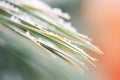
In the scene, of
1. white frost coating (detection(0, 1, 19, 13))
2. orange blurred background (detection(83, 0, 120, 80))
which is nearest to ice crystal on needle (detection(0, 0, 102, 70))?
white frost coating (detection(0, 1, 19, 13))

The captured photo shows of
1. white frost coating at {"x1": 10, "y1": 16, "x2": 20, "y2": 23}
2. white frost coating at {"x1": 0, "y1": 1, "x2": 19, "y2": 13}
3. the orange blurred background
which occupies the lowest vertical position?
white frost coating at {"x1": 10, "y1": 16, "x2": 20, "y2": 23}

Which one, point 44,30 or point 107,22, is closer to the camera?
point 44,30

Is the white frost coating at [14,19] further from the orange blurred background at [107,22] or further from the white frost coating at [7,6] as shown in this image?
the orange blurred background at [107,22]

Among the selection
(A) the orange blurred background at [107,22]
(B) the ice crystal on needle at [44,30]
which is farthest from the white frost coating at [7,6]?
(A) the orange blurred background at [107,22]

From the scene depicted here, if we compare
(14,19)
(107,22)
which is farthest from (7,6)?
(107,22)

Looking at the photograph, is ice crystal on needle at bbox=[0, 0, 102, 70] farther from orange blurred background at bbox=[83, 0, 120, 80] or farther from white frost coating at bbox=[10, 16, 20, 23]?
orange blurred background at bbox=[83, 0, 120, 80]

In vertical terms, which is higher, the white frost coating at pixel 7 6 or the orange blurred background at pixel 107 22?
the orange blurred background at pixel 107 22

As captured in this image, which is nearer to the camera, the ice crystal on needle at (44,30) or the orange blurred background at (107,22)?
the ice crystal on needle at (44,30)

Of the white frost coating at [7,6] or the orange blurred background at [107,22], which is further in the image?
the orange blurred background at [107,22]

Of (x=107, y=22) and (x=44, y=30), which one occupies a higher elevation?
(x=107, y=22)

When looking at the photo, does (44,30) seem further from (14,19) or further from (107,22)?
(107,22)

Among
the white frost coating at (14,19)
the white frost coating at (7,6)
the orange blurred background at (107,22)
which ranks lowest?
the white frost coating at (14,19)

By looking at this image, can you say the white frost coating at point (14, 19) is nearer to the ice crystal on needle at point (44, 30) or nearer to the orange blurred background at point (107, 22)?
the ice crystal on needle at point (44, 30)

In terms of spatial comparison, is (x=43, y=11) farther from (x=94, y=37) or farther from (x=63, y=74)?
(x=94, y=37)
